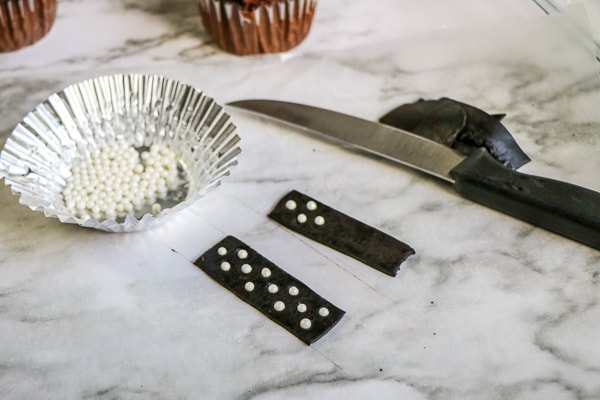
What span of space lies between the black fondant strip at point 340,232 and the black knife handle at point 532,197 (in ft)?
0.39

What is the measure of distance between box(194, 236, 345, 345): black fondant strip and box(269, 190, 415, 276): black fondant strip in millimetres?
69

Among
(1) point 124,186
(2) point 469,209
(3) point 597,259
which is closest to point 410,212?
(2) point 469,209

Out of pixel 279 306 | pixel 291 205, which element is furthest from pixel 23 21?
pixel 279 306

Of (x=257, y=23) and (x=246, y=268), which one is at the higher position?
(x=257, y=23)

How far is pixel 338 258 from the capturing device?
923mm

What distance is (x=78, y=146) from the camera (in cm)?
106

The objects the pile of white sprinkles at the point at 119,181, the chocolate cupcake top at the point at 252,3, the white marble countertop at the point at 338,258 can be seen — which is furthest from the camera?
the chocolate cupcake top at the point at 252,3

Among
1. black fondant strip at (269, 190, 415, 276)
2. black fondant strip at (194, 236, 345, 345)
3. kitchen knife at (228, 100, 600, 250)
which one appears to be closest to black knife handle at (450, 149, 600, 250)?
kitchen knife at (228, 100, 600, 250)

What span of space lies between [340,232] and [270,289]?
0.12m

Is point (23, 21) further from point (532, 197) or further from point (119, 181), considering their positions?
point (532, 197)

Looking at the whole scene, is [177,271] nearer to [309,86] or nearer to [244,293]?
[244,293]

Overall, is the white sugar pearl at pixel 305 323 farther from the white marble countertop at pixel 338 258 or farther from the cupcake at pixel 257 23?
the cupcake at pixel 257 23

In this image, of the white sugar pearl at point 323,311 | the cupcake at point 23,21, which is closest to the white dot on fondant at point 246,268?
the white sugar pearl at point 323,311

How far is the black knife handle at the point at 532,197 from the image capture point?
89 centimetres
